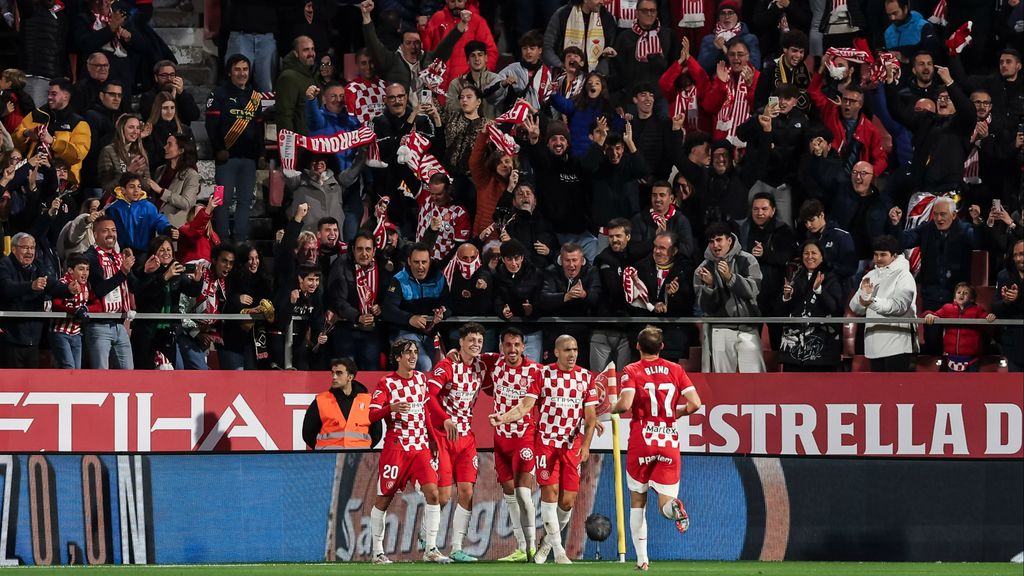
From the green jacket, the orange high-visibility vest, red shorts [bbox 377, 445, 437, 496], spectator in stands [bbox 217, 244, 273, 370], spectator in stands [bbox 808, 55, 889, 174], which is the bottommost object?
red shorts [bbox 377, 445, 437, 496]

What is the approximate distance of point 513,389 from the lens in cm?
1539

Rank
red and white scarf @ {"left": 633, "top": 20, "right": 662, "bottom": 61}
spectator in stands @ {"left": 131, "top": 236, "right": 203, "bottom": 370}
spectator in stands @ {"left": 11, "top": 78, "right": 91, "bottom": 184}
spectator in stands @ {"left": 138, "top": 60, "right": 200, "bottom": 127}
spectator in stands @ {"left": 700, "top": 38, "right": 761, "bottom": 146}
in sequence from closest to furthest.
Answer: spectator in stands @ {"left": 131, "top": 236, "right": 203, "bottom": 370} < spectator in stands @ {"left": 11, "top": 78, "right": 91, "bottom": 184} < spectator in stands @ {"left": 138, "top": 60, "right": 200, "bottom": 127} < spectator in stands @ {"left": 700, "top": 38, "right": 761, "bottom": 146} < red and white scarf @ {"left": 633, "top": 20, "right": 662, "bottom": 61}

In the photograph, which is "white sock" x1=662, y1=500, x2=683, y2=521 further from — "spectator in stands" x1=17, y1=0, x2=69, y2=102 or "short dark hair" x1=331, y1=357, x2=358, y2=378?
"spectator in stands" x1=17, y1=0, x2=69, y2=102

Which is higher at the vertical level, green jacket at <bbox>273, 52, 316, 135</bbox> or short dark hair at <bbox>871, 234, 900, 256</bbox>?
green jacket at <bbox>273, 52, 316, 135</bbox>

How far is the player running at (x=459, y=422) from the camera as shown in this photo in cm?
1527

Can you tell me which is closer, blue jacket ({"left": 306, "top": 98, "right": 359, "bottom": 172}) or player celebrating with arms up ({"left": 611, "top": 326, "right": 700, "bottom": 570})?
player celebrating with arms up ({"left": 611, "top": 326, "right": 700, "bottom": 570})

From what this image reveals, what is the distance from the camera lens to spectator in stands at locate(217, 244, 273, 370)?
1750 cm

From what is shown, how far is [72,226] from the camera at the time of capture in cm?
1739

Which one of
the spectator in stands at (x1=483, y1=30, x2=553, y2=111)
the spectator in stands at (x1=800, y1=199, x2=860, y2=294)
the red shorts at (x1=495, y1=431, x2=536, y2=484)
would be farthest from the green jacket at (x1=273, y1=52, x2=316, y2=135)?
the spectator in stands at (x1=800, y1=199, x2=860, y2=294)

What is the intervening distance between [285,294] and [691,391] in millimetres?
5253

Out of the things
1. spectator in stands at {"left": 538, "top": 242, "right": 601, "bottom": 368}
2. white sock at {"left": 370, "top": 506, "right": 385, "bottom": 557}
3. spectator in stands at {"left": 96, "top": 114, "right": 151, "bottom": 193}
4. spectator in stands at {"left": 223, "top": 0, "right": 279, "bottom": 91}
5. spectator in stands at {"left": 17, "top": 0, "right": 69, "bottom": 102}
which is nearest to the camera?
white sock at {"left": 370, "top": 506, "right": 385, "bottom": 557}

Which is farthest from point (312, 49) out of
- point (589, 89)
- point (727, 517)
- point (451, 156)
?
point (727, 517)

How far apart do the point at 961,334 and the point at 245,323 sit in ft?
24.8

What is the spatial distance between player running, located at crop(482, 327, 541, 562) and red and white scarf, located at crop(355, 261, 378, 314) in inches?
94.8
